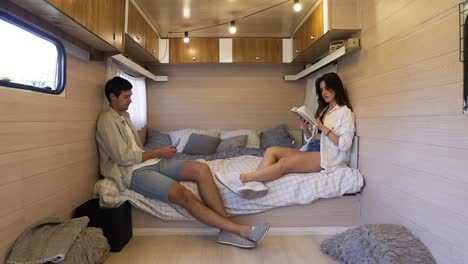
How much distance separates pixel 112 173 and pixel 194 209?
2.26 ft

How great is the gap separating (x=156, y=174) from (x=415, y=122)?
5.86 ft

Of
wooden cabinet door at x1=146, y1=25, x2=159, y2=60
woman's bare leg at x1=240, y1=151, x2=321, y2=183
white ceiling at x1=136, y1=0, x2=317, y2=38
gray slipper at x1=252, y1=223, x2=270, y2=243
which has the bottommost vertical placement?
gray slipper at x1=252, y1=223, x2=270, y2=243

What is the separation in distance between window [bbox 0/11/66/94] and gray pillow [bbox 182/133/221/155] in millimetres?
1840

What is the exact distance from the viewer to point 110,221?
6.49 ft

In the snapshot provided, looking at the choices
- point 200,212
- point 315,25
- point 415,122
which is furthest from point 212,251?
point 315,25

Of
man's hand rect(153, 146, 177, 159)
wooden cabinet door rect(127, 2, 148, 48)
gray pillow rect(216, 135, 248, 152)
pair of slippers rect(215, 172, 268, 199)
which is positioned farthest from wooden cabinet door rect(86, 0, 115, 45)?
gray pillow rect(216, 135, 248, 152)

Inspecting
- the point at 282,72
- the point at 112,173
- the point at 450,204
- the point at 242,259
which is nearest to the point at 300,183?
the point at 242,259

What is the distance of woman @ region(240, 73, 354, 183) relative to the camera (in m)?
2.35

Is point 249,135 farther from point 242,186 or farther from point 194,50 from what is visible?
point 242,186

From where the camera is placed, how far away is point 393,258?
156cm

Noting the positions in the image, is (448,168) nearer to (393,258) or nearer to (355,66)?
(393,258)

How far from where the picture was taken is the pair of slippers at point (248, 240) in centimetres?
204

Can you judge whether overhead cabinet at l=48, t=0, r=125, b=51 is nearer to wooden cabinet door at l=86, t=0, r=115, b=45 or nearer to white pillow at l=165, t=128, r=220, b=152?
wooden cabinet door at l=86, t=0, r=115, b=45

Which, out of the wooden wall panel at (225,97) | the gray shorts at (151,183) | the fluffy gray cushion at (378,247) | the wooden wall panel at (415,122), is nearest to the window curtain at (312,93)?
the wooden wall panel at (225,97)
